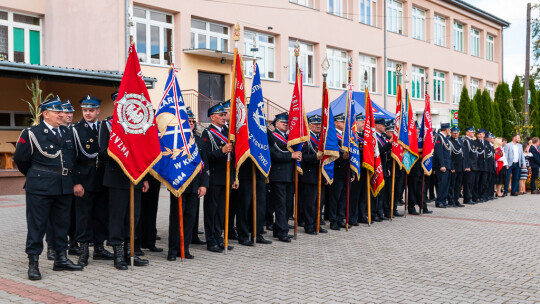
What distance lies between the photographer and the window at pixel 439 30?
3659cm

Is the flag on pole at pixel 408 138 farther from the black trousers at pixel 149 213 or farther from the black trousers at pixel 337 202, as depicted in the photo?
the black trousers at pixel 149 213

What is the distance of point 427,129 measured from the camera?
12.7 meters

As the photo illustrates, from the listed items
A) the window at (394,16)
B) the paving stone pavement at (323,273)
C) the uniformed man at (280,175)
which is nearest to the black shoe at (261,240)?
the paving stone pavement at (323,273)

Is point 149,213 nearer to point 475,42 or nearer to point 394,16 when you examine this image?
point 394,16

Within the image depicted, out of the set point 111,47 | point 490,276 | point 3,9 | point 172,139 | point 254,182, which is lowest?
point 490,276

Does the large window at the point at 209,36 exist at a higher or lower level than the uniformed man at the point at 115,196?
higher

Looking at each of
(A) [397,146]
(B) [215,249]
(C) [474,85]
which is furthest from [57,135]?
(C) [474,85]

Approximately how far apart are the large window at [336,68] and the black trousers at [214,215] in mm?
20153

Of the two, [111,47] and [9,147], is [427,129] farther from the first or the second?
[9,147]

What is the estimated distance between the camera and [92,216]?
726cm

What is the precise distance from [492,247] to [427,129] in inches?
181

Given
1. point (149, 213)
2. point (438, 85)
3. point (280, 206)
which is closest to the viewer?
point (149, 213)

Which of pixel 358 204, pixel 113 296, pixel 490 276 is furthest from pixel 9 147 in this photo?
pixel 490 276

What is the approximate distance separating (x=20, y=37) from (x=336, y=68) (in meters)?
14.7
